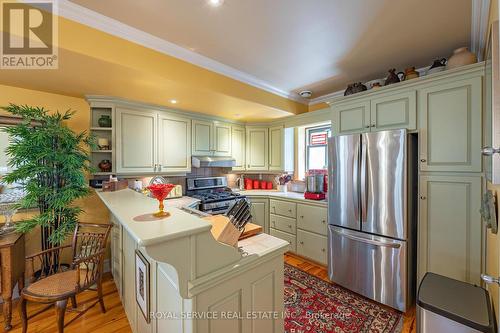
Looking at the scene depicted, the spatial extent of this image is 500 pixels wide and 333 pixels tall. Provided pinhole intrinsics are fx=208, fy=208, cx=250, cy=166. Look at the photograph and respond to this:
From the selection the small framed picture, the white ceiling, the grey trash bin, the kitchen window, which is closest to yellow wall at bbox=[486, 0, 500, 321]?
the grey trash bin

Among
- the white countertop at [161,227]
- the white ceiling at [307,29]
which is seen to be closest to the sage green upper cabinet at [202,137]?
the white ceiling at [307,29]

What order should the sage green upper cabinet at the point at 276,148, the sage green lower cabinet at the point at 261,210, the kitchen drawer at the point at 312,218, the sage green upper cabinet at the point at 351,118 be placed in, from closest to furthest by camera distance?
1. the sage green upper cabinet at the point at 351,118
2. the kitchen drawer at the point at 312,218
3. the sage green lower cabinet at the point at 261,210
4. the sage green upper cabinet at the point at 276,148

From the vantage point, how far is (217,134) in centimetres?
367

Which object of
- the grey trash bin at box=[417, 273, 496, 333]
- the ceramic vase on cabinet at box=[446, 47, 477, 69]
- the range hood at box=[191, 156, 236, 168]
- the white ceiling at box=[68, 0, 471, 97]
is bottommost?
the grey trash bin at box=[417, 273, 496, 333]

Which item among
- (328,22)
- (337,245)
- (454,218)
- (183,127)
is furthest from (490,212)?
(183,127)

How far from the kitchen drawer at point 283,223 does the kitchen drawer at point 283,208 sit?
0.07m

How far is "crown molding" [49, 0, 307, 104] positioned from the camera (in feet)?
5.15

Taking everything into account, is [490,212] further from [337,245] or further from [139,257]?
[139,257]

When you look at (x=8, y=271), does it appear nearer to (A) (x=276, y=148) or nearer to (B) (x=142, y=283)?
(B) (x=142, y=283)

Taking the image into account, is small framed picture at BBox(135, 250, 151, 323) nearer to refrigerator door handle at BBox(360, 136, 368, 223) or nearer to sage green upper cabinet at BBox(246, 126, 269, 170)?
refrigerator door handle at BBox(360, 136, 368, 223)

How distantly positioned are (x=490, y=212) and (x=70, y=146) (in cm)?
329

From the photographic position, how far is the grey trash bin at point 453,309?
3.83 ft

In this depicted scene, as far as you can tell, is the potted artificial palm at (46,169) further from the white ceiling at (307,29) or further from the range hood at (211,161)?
the range hood at (211,161)

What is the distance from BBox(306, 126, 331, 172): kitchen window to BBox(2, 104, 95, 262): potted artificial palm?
336 centimetres
